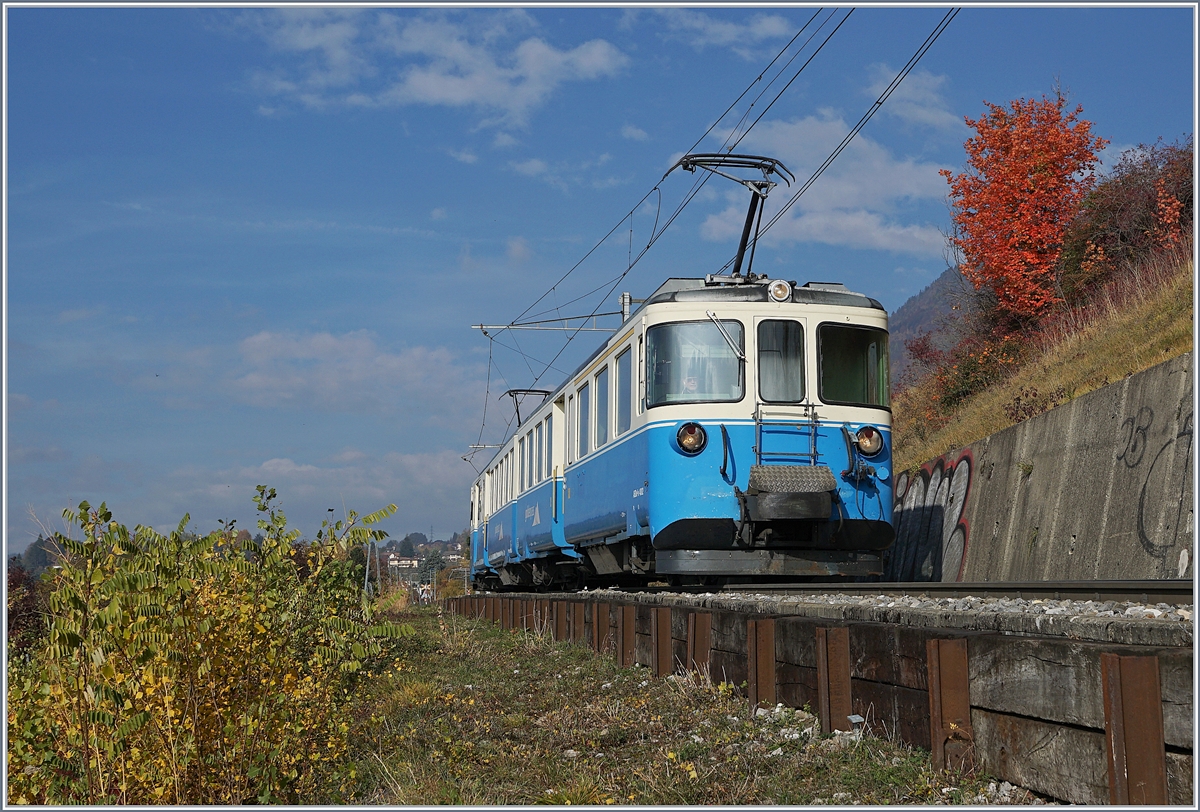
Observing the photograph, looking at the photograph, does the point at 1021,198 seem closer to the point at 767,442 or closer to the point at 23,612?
the point at 767,442

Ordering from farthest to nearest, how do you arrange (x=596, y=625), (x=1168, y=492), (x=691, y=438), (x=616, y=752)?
(x=691, y=438), (x=1168, y=492), (x=596, y=625), (x=616, y=752)

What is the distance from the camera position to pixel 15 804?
4508 millimetres

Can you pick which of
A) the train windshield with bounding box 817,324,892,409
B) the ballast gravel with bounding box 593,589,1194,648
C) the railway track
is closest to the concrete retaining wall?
the railway track

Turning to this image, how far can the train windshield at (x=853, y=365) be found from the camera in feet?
34.6

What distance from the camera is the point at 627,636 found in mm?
8367

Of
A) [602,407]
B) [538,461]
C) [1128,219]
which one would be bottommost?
[538,461]

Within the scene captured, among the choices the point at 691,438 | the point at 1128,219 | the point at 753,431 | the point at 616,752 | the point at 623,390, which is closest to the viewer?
the point at 616,752

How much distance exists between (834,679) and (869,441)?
559cm

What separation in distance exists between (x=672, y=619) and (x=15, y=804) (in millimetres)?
4236

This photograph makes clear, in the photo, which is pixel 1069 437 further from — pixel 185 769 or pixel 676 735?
pixel 185 769

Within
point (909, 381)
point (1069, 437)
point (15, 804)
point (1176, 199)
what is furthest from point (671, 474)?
point (909, 381)

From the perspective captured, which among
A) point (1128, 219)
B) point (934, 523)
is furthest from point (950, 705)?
point (1128, 219)

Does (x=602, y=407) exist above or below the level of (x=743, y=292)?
below

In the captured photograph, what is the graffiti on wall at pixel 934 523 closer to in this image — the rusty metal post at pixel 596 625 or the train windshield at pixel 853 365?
the train windshield at pixel 853 365
